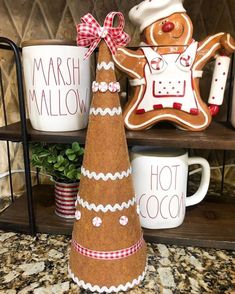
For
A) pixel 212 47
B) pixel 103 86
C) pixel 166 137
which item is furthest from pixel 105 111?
pixel 212 47

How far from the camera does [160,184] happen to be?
0.55 m

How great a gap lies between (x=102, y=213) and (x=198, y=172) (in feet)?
1.29

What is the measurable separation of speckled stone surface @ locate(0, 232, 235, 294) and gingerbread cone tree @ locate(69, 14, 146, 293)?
0.12 ft

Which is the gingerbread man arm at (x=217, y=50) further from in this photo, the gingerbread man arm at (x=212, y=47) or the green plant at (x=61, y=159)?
the green plant at (x=61, y=159)

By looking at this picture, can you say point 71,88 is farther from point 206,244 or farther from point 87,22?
point 206,244

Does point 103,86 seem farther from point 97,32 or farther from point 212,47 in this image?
point 212,47

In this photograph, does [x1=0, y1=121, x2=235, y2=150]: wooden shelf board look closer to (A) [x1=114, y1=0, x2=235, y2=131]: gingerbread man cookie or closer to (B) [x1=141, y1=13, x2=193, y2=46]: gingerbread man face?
(A) [x1=114, y1=0, x2=235, y2=131]: gingerbread man cookie

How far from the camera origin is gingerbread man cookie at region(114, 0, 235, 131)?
52 centimetres

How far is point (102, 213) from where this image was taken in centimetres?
45

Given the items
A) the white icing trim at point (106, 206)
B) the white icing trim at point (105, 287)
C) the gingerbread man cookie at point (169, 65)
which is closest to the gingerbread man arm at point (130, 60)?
the gingerbread man cookie at point (169, 65)

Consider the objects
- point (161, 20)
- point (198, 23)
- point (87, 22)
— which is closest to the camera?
point (87, 22)

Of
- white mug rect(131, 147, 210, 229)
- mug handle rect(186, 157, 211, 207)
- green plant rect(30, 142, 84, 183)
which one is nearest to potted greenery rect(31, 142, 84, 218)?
green plant rect(30, 142, 84, 183)

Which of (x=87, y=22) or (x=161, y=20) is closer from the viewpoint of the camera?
(x=87, y=22)

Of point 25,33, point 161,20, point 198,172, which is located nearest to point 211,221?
point 198,172
